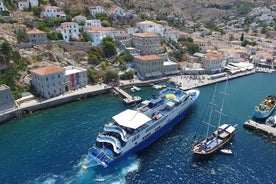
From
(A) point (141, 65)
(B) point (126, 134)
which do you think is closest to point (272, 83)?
(A) point (141, 65)

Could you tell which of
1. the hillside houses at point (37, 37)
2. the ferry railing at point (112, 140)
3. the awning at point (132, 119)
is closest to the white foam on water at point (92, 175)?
the ferry railing at point (112, 140)

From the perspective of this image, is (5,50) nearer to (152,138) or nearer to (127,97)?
(127,97)

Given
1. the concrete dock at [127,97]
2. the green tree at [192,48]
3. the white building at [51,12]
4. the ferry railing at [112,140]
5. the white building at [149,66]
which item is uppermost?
the white building at [51,12]

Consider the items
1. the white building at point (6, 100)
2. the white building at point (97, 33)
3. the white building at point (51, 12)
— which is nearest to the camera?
the white building at point (6, 100)

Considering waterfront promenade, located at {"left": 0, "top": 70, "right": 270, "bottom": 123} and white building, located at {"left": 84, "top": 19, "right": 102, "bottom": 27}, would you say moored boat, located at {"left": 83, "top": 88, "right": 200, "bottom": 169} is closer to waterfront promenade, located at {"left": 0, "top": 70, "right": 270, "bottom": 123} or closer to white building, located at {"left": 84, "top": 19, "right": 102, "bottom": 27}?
waterfront promenade, located at {"left": 0, "top": 70, "right": 270, "bottom": 123}

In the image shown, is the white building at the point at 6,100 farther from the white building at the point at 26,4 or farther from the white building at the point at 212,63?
the white building at the point at 212,63

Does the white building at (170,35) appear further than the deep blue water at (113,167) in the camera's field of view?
Yes

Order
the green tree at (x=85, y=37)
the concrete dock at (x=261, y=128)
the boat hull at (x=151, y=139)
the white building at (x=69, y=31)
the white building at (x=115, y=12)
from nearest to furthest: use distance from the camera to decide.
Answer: the boat hull at (x=151, y=139) → the concrete dock at (x=261, y=128) → the white building at (x=69, y=31) → the green tree at (x=85, y=37) → the white building at (x=115, y=12)

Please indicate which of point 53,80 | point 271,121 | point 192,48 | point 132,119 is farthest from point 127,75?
point 271,121
